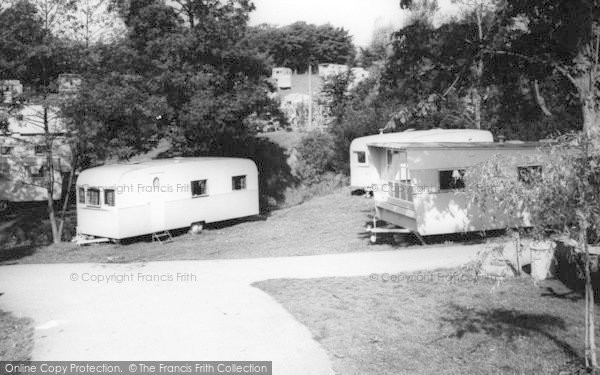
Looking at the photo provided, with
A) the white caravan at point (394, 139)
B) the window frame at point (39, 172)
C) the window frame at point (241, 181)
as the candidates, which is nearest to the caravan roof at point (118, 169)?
the window frame at point (241, 181)

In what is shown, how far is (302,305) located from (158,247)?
8.10m

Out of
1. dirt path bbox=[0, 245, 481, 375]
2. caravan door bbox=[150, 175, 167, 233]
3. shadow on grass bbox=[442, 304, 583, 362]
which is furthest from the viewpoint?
caravan door bbox=[150, 175, 167, 233]

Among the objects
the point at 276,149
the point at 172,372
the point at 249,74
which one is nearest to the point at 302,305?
the point at 172,372

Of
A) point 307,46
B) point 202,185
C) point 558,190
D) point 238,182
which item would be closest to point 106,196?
point 202,185

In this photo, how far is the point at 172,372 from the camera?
630cm

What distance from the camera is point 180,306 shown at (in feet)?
28.9

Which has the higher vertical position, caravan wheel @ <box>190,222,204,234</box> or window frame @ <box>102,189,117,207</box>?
window frame @ <box>102,189,117,207</box>

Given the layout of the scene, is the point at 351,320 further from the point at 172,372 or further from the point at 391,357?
the point at 172,372

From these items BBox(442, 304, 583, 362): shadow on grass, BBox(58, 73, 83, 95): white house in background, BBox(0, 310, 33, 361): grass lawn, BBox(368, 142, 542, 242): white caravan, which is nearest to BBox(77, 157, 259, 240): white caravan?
BBox(58, 73, 83, 95): white house in background

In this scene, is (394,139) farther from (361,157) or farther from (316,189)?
(316,189)

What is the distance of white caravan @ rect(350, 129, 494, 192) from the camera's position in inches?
733

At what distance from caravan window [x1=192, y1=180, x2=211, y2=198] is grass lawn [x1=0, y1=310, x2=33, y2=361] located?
29.5 feet

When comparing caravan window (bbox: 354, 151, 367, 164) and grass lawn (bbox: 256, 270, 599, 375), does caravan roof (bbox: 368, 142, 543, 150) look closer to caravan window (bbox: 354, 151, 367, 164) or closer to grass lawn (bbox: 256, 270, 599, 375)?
grass lawn (bbox: 256, 270, 599, 375)

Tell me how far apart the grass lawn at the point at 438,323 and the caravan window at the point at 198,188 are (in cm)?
818
